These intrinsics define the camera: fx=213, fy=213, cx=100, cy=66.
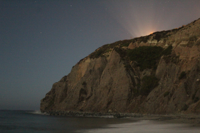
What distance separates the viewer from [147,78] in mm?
38375

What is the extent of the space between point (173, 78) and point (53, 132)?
23171 millimetres

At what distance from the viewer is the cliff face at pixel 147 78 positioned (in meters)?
29.4

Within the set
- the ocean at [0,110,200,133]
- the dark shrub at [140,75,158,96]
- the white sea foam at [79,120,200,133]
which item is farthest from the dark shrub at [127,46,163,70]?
the white sea foam at [79,120,200,133]

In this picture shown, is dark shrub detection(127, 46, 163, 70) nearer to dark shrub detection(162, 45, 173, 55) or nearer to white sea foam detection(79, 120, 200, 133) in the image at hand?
dark shrub detection(162, 45, 173, 55)

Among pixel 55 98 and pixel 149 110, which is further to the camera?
pixel 55 98

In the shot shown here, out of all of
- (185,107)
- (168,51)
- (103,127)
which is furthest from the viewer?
(168,51)

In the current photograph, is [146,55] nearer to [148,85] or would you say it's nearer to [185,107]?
[148,85]

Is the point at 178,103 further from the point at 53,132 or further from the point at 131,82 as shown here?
the point at 53,132

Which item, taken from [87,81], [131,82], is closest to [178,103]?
[131,82]

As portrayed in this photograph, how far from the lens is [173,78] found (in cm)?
3378

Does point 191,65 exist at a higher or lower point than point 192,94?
higher

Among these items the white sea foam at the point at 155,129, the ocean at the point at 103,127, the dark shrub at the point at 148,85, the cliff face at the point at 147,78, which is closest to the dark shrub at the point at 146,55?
the cliff face at the point at 147,78

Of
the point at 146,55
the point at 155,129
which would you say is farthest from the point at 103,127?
the point at 146,55

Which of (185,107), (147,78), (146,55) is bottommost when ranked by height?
(185,107)
